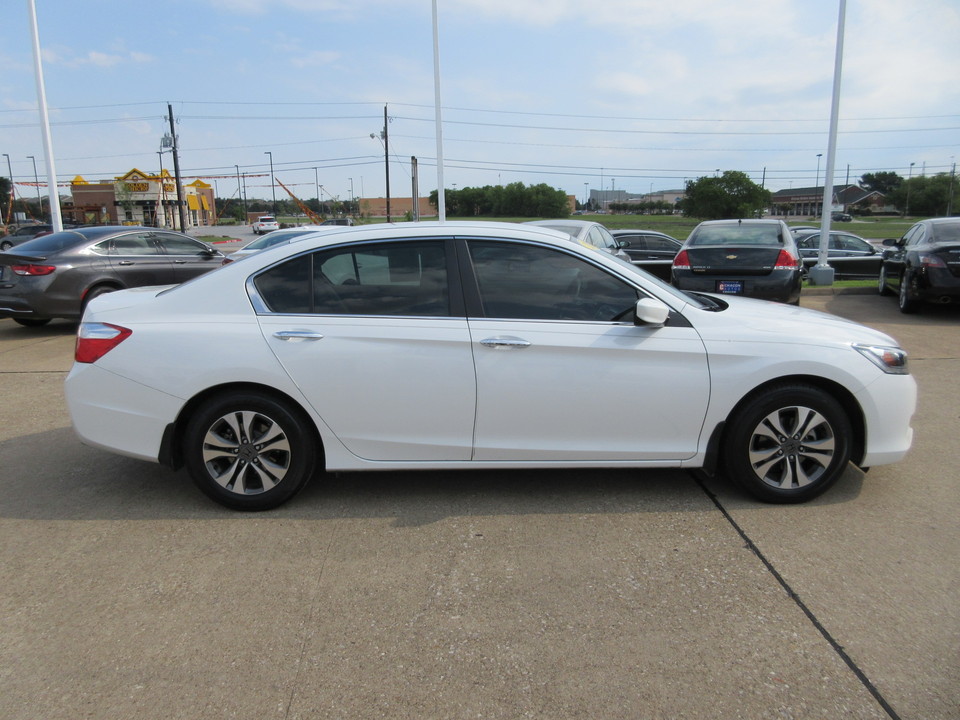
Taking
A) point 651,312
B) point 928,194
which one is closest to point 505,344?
point 651,312

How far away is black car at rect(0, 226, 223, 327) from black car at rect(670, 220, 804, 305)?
755cm

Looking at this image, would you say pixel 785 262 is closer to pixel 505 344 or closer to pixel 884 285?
pixel 884 285

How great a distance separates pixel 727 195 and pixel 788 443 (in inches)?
2371

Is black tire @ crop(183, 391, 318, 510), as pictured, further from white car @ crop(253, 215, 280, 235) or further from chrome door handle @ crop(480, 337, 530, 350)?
white car @ crop(253, 215, 280, 235)

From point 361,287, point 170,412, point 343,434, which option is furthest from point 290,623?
point 361,287

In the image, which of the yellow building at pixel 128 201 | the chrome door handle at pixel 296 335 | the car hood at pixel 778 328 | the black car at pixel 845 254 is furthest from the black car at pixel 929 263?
the yellow building at pixel 128 201

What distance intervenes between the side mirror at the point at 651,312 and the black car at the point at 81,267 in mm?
8726

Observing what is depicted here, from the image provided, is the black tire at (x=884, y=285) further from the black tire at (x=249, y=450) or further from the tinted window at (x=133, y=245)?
the tinted window at (x=133, y=245)

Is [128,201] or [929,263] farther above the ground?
[128,201]

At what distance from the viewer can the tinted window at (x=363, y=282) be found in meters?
4.00

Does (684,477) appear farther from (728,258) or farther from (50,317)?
(50,317)

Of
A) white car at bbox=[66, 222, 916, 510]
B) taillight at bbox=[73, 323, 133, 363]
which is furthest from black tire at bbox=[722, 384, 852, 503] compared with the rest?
taillight at bbox=[73, 323, 133, 363]

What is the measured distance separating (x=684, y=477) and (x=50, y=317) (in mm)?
9040

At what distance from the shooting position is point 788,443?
13.1 feet
